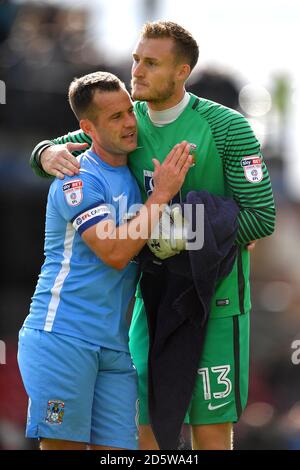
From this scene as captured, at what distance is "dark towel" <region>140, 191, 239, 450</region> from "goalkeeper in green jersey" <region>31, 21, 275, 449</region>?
0.09m

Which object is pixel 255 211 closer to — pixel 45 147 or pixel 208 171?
pixel 208 171

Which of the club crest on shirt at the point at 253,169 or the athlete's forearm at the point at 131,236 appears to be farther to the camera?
the club crest on shirt at the point at 253,169

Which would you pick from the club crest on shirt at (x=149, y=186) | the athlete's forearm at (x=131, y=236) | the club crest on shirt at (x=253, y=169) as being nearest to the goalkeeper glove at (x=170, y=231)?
the athlete's forearm at (x=131, y=236)

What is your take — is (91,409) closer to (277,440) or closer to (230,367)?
(230,367)

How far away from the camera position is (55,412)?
5297 mm

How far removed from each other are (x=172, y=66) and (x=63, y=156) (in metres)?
0.67

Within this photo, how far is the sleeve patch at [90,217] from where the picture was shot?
5242mm

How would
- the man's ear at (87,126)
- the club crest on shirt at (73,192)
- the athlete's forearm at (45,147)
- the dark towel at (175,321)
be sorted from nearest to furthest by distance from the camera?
the club crest on shirt at (73,192) < the dark towel at (175,321) < the man's ear at (87,126) < the athlete's forearm at (45,147)

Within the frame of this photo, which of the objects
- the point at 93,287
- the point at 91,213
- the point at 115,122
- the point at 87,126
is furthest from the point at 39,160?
the point at 93,287

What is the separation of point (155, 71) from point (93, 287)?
1058 millimetres

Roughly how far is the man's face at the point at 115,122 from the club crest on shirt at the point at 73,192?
269 millimetres

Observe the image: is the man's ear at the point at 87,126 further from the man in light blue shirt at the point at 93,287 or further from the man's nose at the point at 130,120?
the man's nose at the point at 130,120

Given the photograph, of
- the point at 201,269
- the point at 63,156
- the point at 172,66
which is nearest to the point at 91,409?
the point at 201,269

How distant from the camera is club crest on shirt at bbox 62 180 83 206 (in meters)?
5.29
